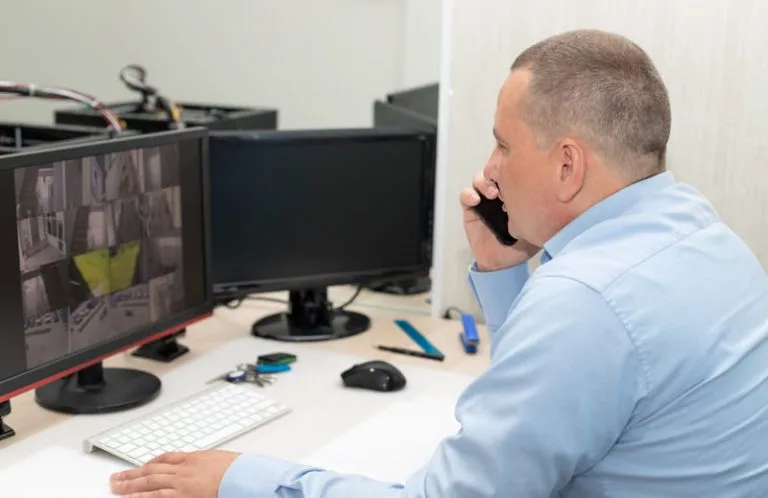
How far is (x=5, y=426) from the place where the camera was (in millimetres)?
1611

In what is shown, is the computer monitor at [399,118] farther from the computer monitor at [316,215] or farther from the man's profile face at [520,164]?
the man's profile face at [520,164]

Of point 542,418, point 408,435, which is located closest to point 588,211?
point 542,418

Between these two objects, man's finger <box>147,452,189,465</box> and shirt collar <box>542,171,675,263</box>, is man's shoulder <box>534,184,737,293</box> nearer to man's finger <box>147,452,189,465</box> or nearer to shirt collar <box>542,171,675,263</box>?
shirt collar <box>542,171,675,263</box>

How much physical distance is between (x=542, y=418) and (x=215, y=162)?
3.54 feet

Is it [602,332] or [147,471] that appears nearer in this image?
[602,332]

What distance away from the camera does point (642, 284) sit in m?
1.15

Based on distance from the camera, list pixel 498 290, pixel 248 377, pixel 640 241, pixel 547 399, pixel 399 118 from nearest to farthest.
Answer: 1. pixel 547 399
2. pixel 640 241
3. pixel 498 290
4. pixel 248 377
5. pixel 399 118

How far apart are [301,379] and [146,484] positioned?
509mm

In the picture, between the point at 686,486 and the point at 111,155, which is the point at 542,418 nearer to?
the point at 686,486

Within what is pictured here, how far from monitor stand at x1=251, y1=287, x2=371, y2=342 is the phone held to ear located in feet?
1.50

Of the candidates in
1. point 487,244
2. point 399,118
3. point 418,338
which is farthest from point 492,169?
point 399,118

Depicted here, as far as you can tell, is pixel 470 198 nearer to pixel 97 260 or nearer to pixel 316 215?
pixel 316 215

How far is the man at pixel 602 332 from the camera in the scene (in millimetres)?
1116

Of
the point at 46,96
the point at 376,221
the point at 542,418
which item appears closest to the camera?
the point at 542,418
